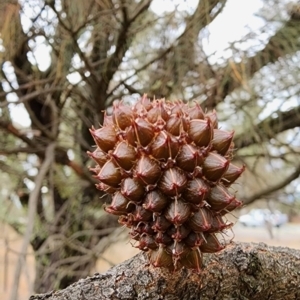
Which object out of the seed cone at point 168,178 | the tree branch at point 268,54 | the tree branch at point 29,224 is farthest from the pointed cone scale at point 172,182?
the tree branch at point 268,54

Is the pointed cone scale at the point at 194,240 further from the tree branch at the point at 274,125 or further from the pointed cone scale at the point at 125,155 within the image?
the tree branch at the point at 274,125

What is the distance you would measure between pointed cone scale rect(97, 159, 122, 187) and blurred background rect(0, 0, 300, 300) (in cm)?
67

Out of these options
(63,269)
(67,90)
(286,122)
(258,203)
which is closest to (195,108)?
(67,90)

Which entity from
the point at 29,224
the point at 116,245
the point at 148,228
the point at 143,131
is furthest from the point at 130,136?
the point at 116,245

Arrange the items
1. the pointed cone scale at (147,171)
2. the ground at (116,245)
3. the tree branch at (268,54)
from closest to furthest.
A: the pointed cone scale at (147,171), the tree branch at (268,54), the ground at (116,245)

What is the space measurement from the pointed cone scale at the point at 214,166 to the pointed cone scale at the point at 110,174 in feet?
0.37

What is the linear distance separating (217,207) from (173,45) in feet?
3.19

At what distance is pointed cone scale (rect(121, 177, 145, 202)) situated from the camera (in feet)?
2.03

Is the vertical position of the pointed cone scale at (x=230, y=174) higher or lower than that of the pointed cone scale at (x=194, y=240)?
higher

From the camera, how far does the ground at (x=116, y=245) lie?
6.35 ft

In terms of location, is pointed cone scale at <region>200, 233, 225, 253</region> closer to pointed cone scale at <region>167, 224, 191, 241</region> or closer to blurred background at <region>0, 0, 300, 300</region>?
pointed cone scale at <region>167, 224, 191, 241</region>

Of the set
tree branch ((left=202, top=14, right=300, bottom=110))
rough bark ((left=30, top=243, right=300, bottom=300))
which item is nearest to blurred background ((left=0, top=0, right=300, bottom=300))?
tree branch ((left=202, top=14, right=300, bottom=110))

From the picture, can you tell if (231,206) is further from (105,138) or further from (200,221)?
(105,138)

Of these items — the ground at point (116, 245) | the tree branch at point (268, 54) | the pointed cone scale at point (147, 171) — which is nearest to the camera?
the pointed cone scale at point (147, 171)
